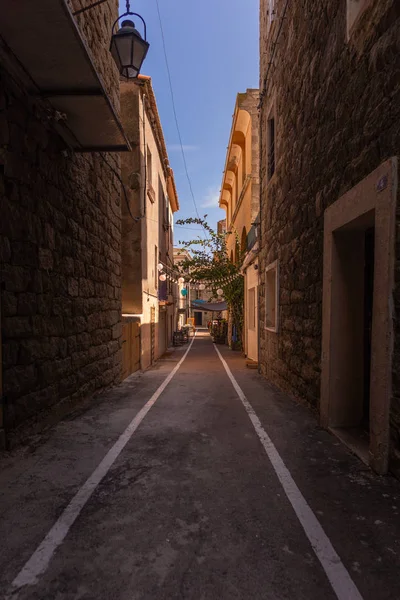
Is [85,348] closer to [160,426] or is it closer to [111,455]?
[160,426]

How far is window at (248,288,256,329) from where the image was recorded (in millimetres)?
15297

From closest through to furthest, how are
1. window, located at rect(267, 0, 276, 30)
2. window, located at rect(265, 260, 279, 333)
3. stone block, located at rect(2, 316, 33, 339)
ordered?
stone block, located at rect(2, 316, 33, 339)
window, located at rect(267, 0, 276, 30)
window, located at rect(265, 260, 279, 333)

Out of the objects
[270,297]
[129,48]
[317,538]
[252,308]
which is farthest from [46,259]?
[252,308]

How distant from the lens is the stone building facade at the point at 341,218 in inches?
128

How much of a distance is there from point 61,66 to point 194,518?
4.53 metres

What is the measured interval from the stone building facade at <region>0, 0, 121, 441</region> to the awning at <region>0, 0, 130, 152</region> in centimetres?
1

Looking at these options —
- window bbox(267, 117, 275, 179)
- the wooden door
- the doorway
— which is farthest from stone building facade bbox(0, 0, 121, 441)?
window bbox(267, 117, 275, 179)

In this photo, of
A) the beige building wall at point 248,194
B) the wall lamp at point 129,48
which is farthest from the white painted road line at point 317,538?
the beige building wall at point 248,194

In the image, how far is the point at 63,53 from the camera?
150 inches

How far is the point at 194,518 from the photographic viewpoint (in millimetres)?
2633

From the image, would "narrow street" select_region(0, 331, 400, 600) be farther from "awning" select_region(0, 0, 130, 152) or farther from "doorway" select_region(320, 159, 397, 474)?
"awning" select_region(0, 0, 130, 152)

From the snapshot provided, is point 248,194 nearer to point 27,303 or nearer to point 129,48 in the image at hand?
Answer: point 129,48

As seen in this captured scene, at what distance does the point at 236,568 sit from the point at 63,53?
184 inches

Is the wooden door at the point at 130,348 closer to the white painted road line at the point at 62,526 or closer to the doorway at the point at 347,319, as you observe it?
the white painted road line at the point at 62,526
